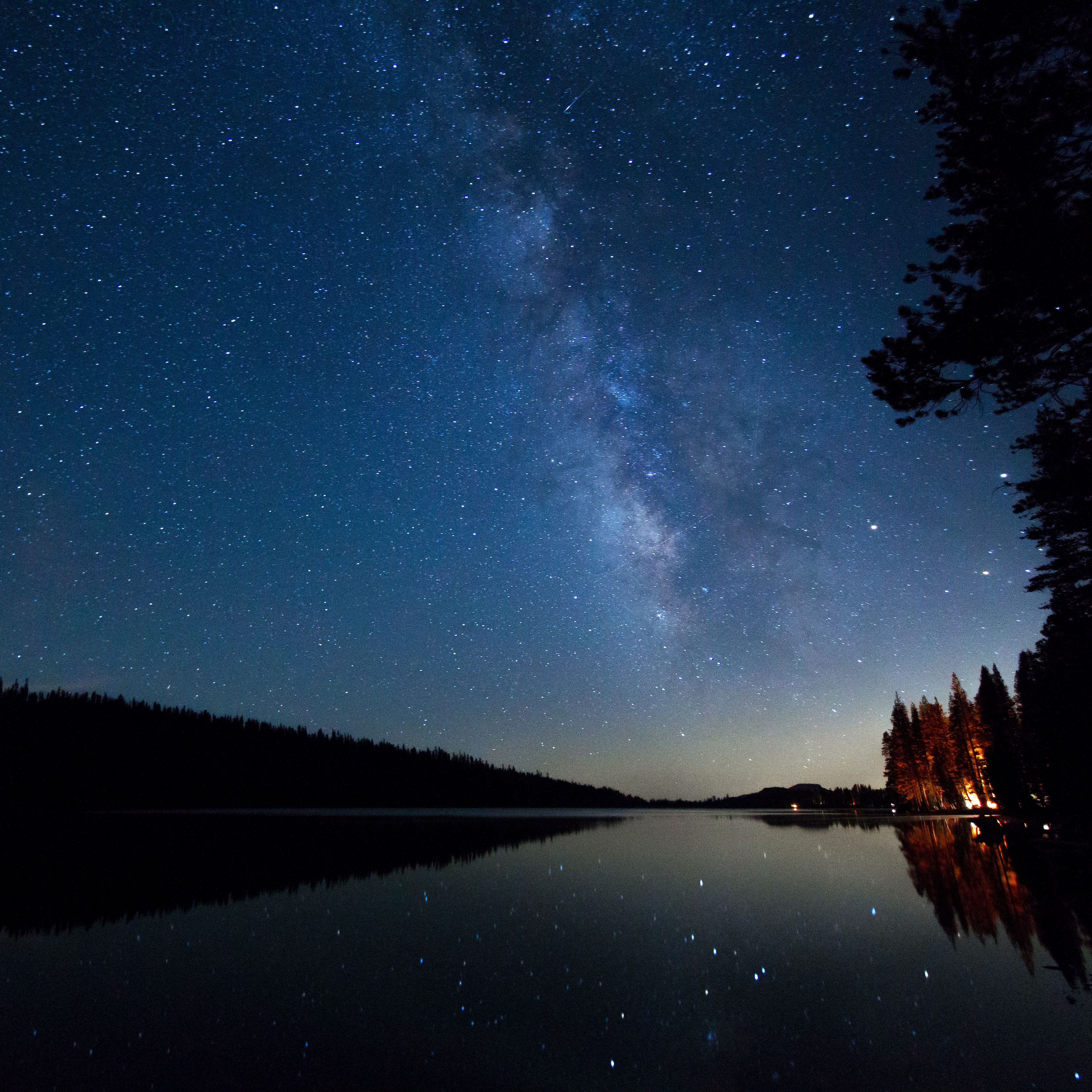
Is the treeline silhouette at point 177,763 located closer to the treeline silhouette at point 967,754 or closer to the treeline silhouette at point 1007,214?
the treeline silhouette at point 967,754

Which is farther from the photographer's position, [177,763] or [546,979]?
[177,763]

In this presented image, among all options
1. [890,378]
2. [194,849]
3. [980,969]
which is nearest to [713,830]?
[194,849]

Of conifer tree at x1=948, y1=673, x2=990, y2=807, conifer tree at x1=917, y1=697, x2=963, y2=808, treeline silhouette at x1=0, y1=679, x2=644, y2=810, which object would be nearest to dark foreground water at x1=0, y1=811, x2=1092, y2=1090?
conifer tree at x1=948, y1=673, x2=990, y2=807

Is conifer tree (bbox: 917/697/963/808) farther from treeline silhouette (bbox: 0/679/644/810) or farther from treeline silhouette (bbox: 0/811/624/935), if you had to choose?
treeline silhouette (bbox: 0/679/644/810)

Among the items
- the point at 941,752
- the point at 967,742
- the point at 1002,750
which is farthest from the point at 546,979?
the point at 941,752

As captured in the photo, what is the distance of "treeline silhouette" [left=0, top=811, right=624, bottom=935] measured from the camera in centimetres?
1476

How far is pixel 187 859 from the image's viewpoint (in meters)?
24.0

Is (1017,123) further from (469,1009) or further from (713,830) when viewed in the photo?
(713,830)

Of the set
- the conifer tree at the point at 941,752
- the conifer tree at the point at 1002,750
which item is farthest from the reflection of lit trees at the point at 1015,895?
the conifer tree at the point at 941,752

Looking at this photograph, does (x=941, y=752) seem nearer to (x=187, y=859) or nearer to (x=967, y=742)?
(x=967, y=742)

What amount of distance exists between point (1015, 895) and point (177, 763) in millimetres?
117354

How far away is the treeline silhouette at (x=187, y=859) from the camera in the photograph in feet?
48.4

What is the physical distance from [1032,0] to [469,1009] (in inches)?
588

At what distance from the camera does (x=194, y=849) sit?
27.7 m
